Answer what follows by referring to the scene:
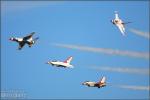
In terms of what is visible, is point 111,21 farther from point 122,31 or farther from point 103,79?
point 103,79

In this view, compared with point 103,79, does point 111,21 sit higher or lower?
higher

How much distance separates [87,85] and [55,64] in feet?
35.5

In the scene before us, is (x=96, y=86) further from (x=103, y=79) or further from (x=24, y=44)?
(x=24, y=44)

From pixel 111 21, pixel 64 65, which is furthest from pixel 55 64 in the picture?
pixel 111 21

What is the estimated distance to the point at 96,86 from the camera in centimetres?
19588

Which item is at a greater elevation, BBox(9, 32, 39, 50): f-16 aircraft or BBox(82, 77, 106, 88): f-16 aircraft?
BBox(9, 32, 39, 50): f-16 aircraft

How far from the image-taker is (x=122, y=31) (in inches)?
7766

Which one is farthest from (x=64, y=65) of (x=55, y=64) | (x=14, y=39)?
(x=14, y=39)

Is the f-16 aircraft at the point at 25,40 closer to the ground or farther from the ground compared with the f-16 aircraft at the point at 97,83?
farther from the ground

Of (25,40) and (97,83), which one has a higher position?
(25,40)

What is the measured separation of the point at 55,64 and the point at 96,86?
515 inches

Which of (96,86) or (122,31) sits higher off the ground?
(122,31)

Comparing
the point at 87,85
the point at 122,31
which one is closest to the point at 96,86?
the point at 87,85

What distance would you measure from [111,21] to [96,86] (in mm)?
19173
